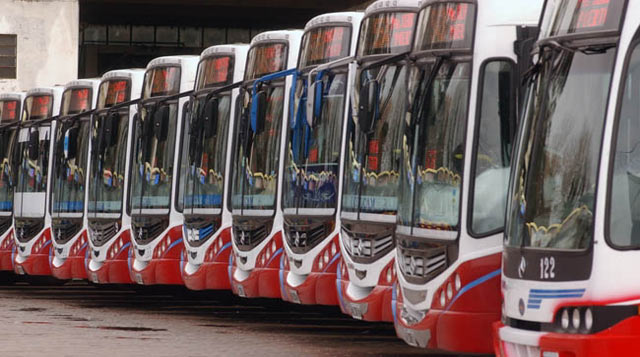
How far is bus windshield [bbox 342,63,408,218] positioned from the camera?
13.5 meters

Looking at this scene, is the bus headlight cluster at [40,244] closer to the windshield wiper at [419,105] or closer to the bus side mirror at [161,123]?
the bus side mirror at [161,123]

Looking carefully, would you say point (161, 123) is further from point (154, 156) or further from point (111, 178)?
point (111, 178)

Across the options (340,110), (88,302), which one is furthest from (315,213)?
(88,302)

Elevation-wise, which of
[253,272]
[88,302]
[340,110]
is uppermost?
[340,110]

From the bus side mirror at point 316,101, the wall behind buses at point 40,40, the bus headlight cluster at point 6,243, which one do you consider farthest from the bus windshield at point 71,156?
the wall behind buses at point 40,40

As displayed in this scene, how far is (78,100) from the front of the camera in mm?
24328

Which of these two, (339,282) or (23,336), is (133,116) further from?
(339,282)

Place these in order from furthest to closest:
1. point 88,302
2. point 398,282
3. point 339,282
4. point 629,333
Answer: point 88,302 → point 339,282 → point 398,282 → point 629,333

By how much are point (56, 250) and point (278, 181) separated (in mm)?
7868

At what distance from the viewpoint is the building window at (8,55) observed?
4500cm

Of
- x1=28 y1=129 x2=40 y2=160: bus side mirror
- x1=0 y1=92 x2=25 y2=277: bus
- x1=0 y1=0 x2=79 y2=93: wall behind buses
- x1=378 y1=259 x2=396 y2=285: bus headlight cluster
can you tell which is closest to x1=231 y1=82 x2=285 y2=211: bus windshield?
x1=378 y1=259 x2=396 y2=285: bus headlight cluster

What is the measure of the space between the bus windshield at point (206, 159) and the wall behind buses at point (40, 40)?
26203 mm

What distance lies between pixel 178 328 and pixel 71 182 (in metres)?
6.48

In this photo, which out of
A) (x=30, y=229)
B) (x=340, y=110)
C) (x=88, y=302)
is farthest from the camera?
(x=30, y=229)
